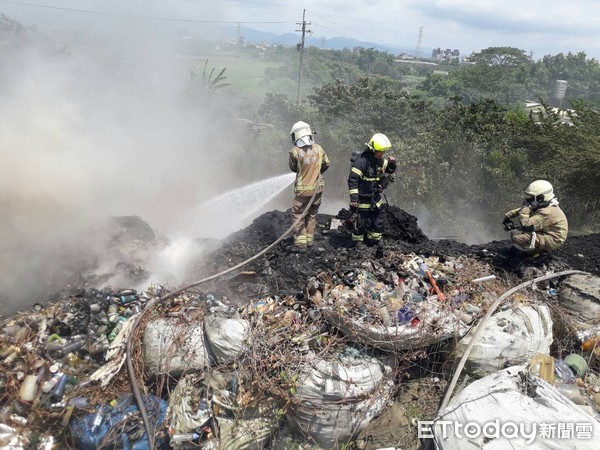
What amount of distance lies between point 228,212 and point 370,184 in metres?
6.15

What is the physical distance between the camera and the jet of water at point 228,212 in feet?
34.2

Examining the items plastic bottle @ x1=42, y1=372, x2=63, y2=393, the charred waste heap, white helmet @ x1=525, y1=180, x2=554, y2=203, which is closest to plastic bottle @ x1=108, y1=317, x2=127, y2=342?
the charred waste heap

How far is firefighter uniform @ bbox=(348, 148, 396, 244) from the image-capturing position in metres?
6.05

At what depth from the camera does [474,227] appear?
12625 millimetres

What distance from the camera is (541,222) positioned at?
530cm

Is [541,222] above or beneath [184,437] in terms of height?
above

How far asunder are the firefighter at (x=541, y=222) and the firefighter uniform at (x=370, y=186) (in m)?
1.81

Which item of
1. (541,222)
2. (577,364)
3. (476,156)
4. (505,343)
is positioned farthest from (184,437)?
(476,156)

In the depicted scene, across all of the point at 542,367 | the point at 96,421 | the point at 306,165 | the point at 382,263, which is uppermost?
the point at 306,165

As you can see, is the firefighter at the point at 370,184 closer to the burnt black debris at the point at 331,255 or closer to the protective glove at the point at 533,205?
the burnt black debris at the point at 331,255

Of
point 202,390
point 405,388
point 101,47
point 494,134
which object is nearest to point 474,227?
point 494,134

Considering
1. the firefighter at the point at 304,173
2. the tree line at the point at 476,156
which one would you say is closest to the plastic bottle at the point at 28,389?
the firefighter at the point at 304,173

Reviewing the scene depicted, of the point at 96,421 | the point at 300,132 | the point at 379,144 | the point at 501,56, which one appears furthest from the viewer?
the point at 501,56

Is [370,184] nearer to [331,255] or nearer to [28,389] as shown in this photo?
[331,255]
